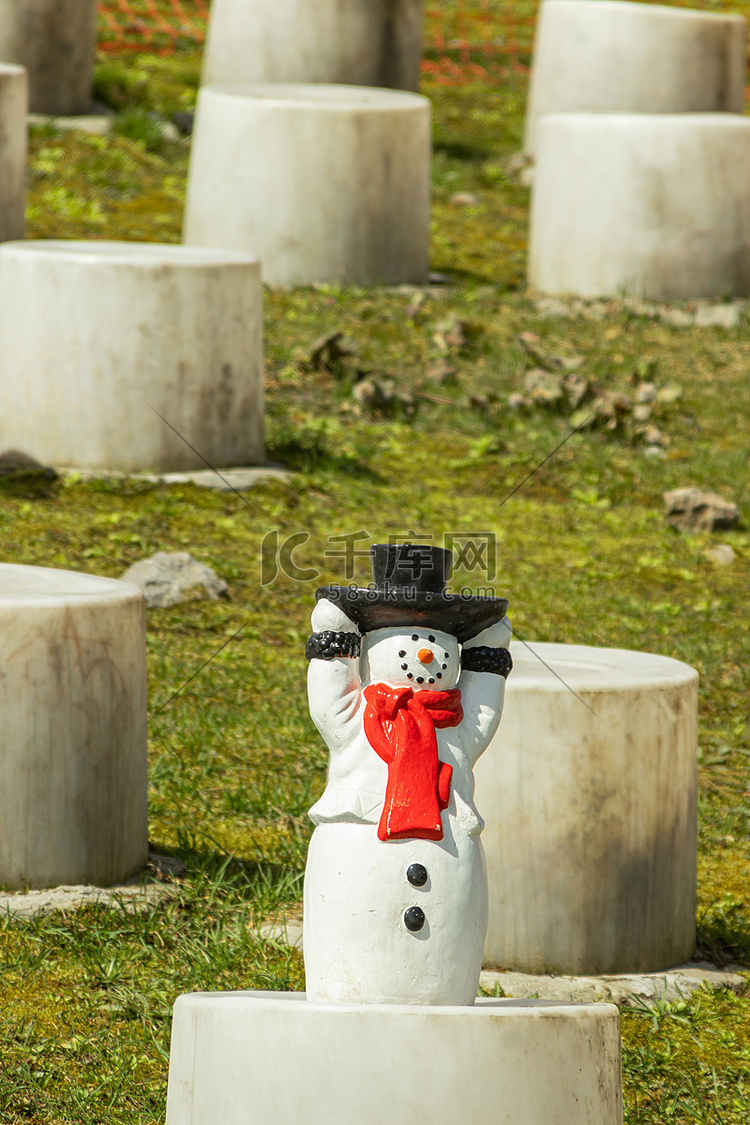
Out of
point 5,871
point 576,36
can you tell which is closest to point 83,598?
point 5,871

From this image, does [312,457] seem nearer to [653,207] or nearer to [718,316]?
[718,316]

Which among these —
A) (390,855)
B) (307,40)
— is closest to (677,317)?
(307,40)

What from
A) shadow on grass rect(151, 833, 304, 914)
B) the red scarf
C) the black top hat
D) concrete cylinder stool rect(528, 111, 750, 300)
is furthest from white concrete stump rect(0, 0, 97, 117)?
the red scarf

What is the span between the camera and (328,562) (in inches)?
236

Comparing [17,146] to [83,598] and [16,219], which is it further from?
[83,598]

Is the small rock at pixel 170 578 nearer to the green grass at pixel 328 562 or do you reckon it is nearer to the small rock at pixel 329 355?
the green grass at pixel 328 562

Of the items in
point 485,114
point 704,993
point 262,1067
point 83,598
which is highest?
point 485,114

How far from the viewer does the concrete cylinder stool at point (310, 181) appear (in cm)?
840

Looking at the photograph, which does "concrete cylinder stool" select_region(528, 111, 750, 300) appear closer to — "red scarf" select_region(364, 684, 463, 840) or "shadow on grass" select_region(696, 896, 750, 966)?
"shadow on grass" select_region(696, 896, 750, 966)

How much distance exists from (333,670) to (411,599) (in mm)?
185

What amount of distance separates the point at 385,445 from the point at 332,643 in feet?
14.4

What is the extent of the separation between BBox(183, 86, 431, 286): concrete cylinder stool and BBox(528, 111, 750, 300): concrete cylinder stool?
0.89m

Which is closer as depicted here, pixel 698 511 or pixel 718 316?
pixel 698 511

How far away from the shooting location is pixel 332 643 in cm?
276
